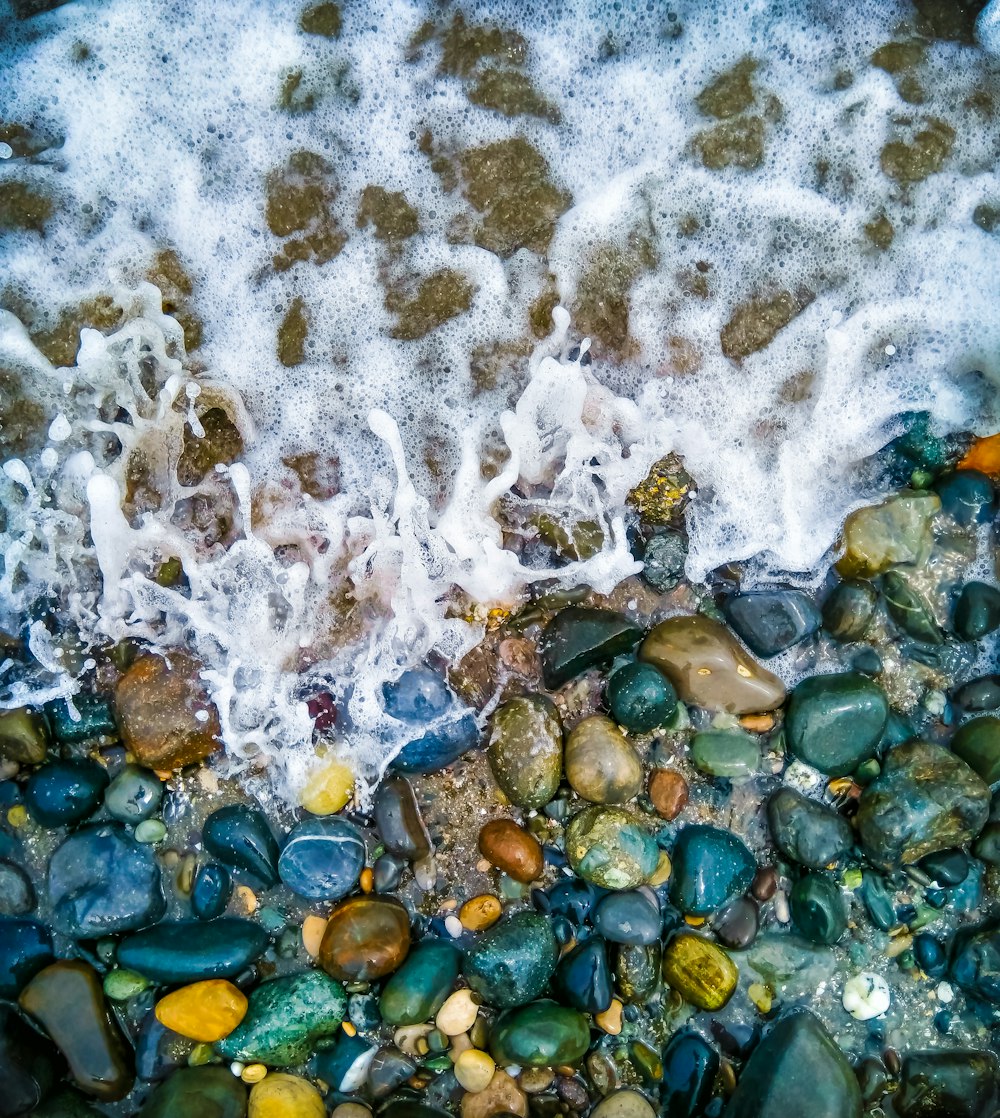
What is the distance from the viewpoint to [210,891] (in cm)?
237

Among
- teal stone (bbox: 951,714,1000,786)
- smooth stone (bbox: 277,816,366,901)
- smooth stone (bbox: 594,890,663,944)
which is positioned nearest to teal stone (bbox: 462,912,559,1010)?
smooth stone (bbox: 594,890,663,944)

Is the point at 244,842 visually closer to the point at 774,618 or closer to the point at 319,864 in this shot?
the point at 319,864

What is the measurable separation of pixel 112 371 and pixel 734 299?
1966 mm

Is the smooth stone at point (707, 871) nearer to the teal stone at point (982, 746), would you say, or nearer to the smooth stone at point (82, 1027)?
the teal stone at point (982, 746)

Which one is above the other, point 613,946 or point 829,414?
point 829,414

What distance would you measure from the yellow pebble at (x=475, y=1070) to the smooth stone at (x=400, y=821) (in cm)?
55

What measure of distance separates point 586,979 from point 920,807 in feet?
3.53

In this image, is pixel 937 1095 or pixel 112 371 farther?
pixel 112 371

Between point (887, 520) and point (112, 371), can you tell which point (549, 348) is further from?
point (112, 371)

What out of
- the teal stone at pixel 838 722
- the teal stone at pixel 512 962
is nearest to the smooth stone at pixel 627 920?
the teal stone at pixel 512 962

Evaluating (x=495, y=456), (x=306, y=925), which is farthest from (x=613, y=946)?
(x=495, y=456)

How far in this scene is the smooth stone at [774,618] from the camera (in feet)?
8.14

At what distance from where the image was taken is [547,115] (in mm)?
2637

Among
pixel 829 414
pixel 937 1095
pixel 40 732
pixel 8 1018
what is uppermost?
pixel 829 414
